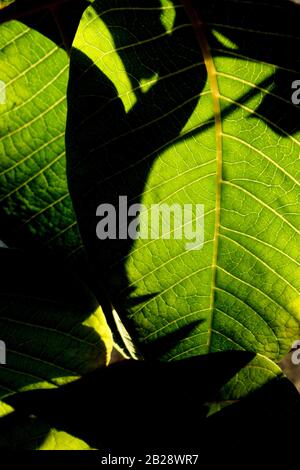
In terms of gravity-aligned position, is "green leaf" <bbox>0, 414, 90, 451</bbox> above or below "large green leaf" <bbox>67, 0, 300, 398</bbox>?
below

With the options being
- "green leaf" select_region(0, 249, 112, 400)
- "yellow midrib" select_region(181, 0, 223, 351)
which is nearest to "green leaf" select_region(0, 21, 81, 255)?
"green leaf" select_region(0, 249, 112, 400)

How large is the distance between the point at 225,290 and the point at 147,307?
0.13 metres

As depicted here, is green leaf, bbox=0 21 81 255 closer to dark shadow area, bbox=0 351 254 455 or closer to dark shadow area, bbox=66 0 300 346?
dark shadow area, bbox=66 0 300 346

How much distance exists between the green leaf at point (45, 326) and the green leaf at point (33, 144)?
61mm

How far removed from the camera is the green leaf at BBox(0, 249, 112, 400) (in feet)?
2.79

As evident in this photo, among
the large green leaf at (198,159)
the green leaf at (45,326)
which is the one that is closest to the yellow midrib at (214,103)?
the large green leaf at (198,159)

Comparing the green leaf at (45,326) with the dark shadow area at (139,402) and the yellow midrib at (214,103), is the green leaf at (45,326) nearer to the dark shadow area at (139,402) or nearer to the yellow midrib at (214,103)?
the dark shadow area at (139,402)

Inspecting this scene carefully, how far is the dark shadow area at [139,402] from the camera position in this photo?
0.88m

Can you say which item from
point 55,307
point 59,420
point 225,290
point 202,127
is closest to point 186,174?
point 202,127

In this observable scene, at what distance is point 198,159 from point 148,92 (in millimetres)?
127

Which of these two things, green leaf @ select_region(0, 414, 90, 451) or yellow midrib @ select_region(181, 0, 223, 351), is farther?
green leaf @ select_region(0, 414, 90, 451)

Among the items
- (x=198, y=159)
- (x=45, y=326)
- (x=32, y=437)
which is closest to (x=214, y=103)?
(x=198, y=159)

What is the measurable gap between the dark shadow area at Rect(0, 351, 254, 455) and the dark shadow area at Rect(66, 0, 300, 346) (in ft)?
0.77

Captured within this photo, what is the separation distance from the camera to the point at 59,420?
0.89m
